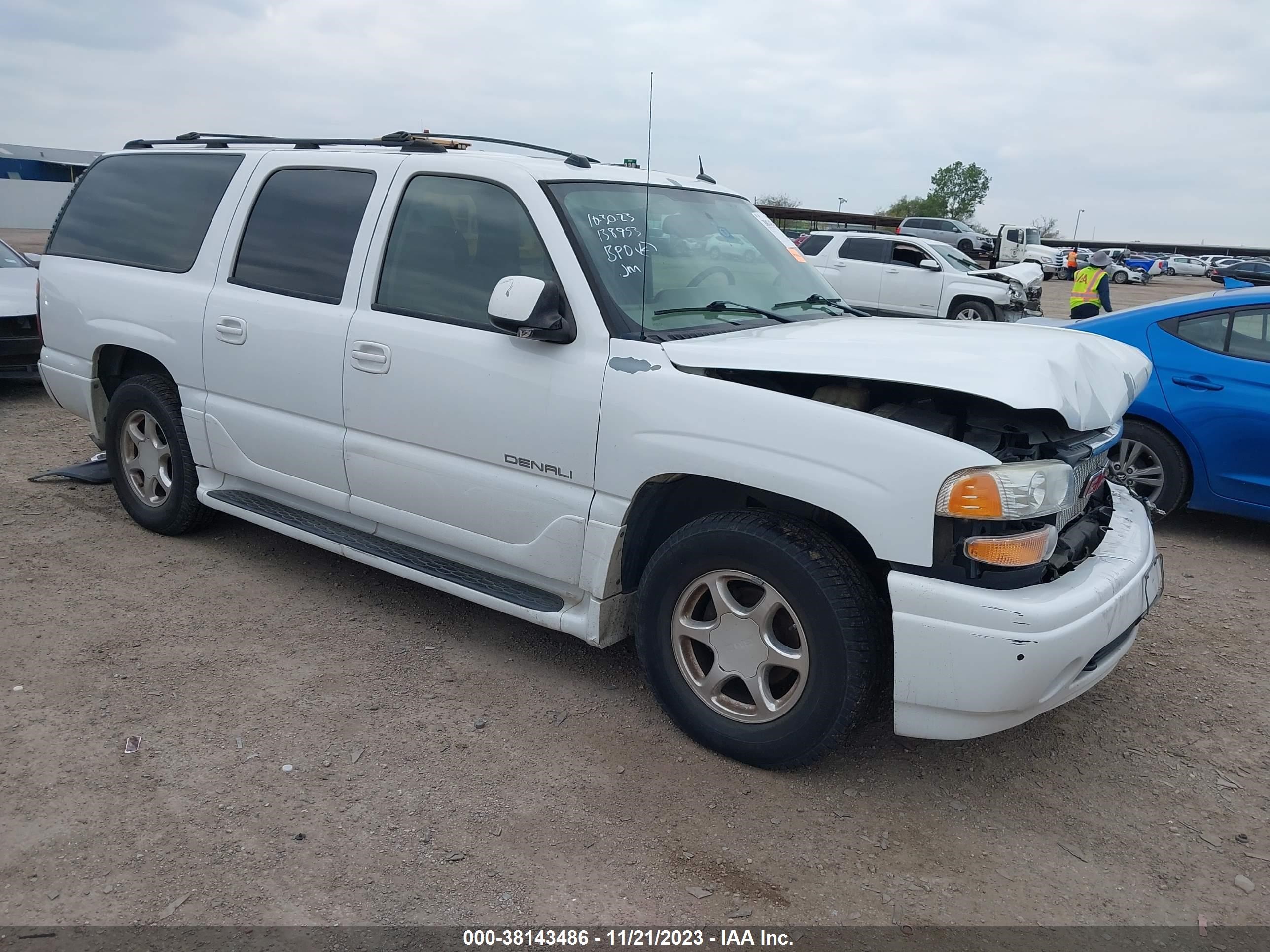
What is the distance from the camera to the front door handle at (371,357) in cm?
392

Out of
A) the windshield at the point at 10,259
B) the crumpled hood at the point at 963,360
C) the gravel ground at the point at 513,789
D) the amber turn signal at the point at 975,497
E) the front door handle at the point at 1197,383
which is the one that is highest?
the crumpled hood at the point at 963,360

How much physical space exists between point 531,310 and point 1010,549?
1689 mm

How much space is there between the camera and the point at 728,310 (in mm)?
3785

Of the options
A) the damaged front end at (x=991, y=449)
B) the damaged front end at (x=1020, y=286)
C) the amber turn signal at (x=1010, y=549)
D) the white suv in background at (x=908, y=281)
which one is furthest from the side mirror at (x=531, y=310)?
the damaged front end at (x=1020, y=286)

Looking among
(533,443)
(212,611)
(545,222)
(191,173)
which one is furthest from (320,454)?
(191,173)

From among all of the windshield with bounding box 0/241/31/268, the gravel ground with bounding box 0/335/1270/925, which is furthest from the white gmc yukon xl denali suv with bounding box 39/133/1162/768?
the windshield with bounding box 0/241/31/268

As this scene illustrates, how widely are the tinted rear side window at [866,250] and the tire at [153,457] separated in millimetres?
13877

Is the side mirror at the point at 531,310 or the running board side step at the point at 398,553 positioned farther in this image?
the running board side step at the point at 398,553

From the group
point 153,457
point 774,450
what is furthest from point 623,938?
point 153,457

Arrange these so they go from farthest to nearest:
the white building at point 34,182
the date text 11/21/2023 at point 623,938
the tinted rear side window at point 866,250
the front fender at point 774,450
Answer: the white building at point 34,182, the tinted rear side window at point 866,250, the front fender at point 774,450, the date text 11/21/2023 at point 623,938

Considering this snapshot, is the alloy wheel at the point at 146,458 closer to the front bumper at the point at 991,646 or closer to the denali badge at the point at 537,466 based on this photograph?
the denali badge at the point at 537,466

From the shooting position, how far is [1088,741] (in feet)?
11.8

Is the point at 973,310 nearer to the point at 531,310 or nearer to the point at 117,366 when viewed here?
the point at 117,366

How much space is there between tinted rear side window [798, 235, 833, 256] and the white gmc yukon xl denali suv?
532 inches
